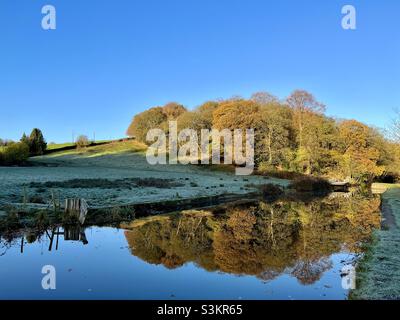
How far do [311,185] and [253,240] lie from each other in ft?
Answer: 110

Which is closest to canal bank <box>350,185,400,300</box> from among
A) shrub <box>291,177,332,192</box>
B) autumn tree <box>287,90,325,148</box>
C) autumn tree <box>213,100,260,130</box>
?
shrub <box>291,177,332,192</box>

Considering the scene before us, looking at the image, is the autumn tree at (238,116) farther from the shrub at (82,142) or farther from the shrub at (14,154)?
the shrub at (82,142)

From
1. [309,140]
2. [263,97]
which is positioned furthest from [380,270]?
[263,97]

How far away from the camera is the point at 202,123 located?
68.8 metres

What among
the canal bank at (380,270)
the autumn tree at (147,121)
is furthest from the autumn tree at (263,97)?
the canal bank at (380,270)

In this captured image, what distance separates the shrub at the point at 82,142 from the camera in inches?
3597

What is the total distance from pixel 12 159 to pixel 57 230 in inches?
1784

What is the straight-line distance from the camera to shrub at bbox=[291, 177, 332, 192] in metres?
46.0

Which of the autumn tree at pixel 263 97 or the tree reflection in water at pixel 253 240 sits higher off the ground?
the autumn tree at pixel 263 97

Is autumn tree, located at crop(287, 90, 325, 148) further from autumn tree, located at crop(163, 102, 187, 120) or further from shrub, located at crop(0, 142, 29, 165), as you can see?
shrub, located at crop(0, 142, 29, 165)

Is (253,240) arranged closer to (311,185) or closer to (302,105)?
(311,185)

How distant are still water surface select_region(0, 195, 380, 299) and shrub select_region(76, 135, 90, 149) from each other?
7581 centimetres

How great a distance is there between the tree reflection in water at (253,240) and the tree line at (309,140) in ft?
116
